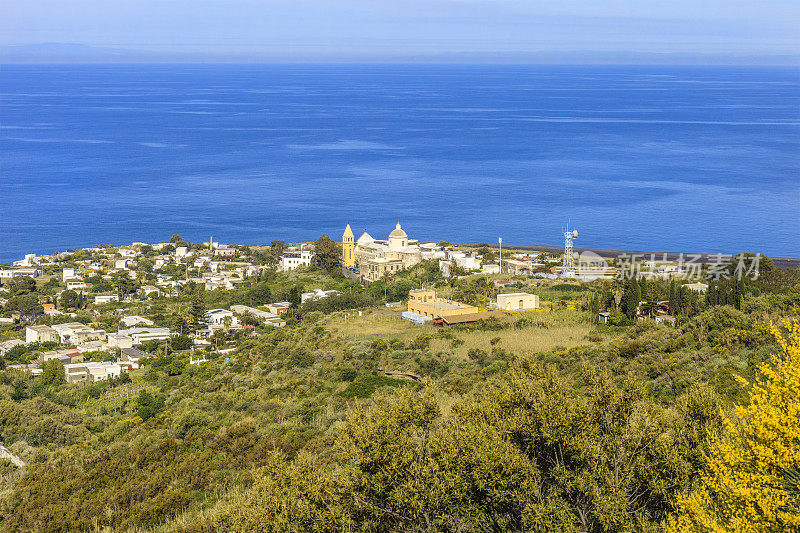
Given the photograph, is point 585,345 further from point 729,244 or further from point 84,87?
point 84,87

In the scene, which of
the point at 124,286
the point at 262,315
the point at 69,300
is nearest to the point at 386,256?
the point at 262,315

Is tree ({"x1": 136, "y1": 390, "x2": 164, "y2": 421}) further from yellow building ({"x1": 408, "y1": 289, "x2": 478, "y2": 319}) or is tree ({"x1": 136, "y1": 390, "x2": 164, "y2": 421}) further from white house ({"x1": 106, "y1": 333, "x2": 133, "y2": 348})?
yellow building ({"x1": 408, "y1": 289, "x2": 478, "y2": 319})

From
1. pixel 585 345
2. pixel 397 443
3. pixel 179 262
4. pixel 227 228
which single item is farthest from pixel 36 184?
pixel 397 443

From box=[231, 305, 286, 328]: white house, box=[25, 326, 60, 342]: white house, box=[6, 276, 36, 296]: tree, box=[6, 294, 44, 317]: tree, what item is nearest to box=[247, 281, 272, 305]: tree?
box=[231, 305, 286, 328]: white house

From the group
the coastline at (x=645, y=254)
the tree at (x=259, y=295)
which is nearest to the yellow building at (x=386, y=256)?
the tree at (x=259, y=295)

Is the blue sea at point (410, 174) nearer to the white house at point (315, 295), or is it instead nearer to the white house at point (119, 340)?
the white house at point (315, 295)

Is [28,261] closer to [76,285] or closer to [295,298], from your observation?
[76,285]
